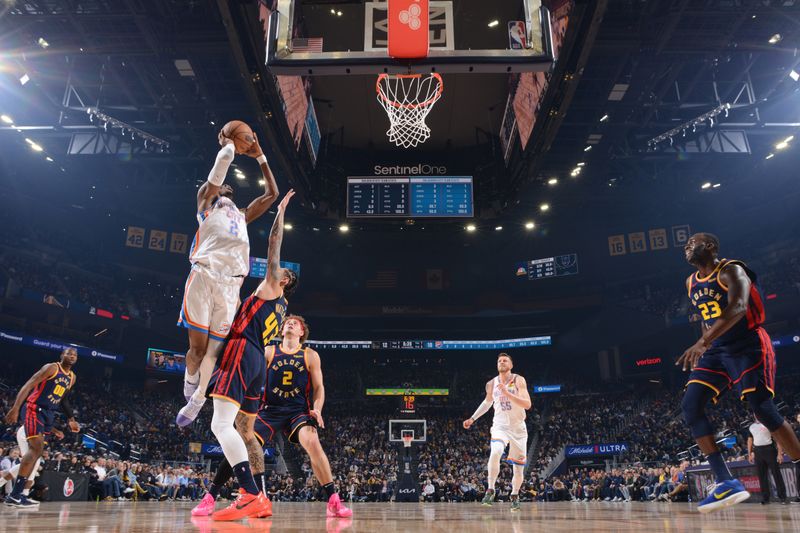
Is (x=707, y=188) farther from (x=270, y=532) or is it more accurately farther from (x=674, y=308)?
(x=270, y=532)

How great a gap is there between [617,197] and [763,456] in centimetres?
1707

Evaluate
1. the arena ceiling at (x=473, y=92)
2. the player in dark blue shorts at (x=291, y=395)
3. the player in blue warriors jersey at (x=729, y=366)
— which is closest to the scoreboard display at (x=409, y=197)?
the arena ceiling at (x=473, y=92)

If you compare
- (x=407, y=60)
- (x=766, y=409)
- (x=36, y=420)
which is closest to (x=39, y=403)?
(x=36, y=420)

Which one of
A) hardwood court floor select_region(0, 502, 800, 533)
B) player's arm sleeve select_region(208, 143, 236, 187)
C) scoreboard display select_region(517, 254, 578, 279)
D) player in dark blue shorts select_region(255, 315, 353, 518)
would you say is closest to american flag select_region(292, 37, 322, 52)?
player's arm sleeve select_region(208, 143, 236, 187)

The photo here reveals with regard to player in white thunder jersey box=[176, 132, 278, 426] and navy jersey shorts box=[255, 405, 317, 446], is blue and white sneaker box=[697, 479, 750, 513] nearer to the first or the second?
navy jersey shorts box=[255, 405, 317, 446]

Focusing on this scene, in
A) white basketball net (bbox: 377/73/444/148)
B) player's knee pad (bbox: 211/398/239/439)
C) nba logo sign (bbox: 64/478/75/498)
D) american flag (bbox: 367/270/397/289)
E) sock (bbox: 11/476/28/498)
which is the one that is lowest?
nba logo sign (bbox: 64/478/75/498)

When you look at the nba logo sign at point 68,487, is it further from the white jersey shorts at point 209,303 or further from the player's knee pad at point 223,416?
the white jersey shorts at point 209,303

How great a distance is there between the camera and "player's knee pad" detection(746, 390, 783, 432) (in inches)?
164

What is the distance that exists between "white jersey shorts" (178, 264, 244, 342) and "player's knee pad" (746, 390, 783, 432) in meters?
3.97

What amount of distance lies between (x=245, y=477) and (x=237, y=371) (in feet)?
2.38

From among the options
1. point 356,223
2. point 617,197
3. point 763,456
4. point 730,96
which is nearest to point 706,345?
point 763,456

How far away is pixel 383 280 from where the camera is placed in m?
30.3

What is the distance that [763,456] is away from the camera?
28.5 feet

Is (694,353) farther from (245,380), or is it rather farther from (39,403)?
(39,403)
